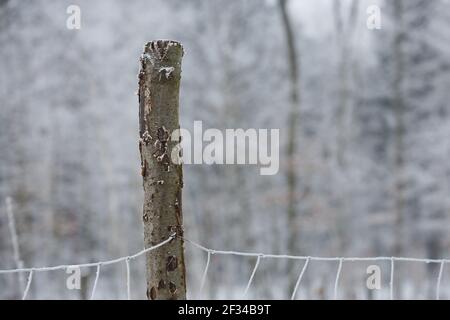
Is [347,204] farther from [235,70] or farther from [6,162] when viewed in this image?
[6,162]

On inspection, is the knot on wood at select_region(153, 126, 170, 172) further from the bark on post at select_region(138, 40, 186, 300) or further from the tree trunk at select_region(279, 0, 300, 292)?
the tree trunk at select_region(279, 0, 300, 292)

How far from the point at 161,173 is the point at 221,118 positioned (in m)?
9.76

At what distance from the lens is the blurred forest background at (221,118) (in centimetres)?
1145

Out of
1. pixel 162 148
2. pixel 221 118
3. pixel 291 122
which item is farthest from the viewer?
pixel 221 118

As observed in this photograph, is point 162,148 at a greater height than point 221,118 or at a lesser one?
lesser

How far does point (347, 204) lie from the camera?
1170cm

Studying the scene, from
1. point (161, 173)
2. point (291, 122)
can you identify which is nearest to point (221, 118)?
point (291, 122)

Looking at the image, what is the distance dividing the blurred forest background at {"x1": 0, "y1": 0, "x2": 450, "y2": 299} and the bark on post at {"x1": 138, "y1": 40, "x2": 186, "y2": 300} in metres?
7.92

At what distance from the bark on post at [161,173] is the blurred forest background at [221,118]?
26.0 feet

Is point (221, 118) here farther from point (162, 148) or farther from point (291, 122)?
point (162, 148)

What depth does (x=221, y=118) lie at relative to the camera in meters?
11.7

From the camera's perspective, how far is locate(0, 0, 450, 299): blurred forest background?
11453 mm
